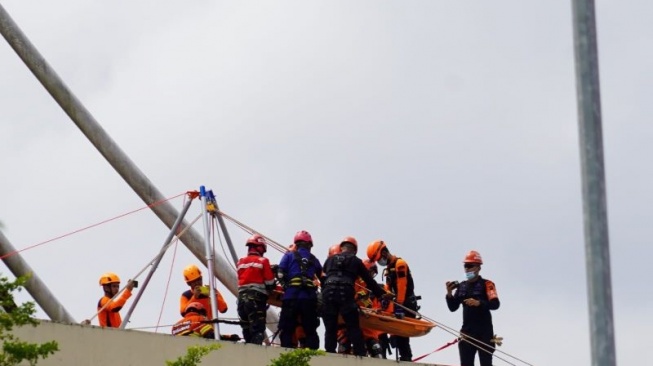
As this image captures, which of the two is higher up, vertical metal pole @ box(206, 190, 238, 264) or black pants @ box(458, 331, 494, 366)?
vertical metal pole @ box(206, 190, 238, 264)

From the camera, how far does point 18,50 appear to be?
23578mm

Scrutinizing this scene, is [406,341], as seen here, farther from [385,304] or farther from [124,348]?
[124,348]

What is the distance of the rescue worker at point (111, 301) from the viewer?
64.2ft

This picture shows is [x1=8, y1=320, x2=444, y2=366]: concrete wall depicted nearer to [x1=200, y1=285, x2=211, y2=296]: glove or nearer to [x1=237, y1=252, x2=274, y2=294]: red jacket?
[x1=237, y1=252, x2=274, y2=294]: red jacket

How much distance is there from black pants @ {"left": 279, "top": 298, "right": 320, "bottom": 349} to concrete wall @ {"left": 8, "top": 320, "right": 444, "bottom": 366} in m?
0.89

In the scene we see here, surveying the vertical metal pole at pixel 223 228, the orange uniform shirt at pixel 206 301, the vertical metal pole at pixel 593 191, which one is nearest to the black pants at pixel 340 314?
the orange uniform shirt at pixel 206 301

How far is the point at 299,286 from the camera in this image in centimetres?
1884

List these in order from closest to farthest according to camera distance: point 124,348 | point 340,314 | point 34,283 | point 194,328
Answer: point 124,348 < point 194,328 < point 340,314 < point 34,283

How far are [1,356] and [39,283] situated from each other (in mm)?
8873

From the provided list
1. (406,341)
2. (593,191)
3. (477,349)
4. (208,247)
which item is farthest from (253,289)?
(593,191)

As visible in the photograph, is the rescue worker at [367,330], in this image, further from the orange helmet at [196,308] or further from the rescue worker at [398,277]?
the orange helmet at [196,308]

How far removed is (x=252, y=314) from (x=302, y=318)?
58cm

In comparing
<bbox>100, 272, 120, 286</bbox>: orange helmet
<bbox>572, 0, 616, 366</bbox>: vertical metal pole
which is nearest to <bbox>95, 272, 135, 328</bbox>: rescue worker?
<bbox>100, 272, 120, 286</bbox>: orange helmet

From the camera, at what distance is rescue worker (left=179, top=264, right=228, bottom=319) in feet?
64.1
